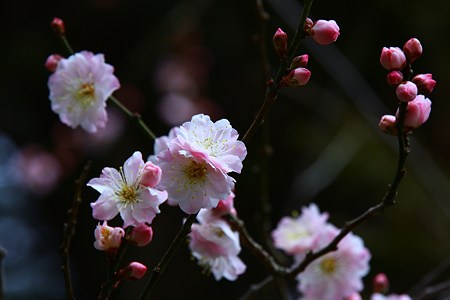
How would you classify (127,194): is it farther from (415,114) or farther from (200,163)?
(415,114)

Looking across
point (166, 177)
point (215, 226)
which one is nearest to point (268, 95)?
point (166, 177)

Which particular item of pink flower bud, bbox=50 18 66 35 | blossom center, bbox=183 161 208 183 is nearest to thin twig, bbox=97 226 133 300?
blossom center, bbox=183 161 208 183

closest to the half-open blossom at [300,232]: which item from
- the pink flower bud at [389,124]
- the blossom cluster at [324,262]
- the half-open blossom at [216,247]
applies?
the blossom cluster at [324,262]

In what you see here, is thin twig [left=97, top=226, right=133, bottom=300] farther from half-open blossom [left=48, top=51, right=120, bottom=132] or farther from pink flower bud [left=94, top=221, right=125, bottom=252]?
half-open blossom [left=48, top=51, right=120, bottom=132]

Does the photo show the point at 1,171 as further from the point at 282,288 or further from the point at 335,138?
the point at 282,288

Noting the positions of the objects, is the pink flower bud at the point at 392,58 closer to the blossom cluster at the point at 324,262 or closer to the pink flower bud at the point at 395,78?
the pink flower bud at the point at 395,78

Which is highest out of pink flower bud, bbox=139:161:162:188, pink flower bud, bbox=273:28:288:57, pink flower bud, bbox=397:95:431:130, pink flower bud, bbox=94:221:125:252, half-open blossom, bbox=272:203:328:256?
pink flower bud, bbox=273:28:288:57
